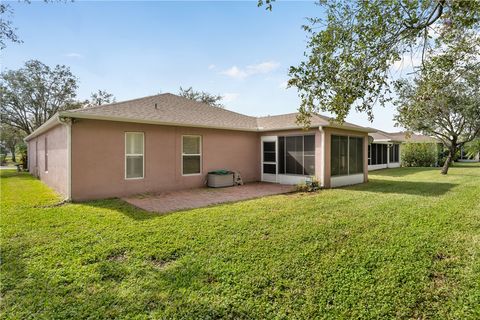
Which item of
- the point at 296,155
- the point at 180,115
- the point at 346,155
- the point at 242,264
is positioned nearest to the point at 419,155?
the point at 346,155

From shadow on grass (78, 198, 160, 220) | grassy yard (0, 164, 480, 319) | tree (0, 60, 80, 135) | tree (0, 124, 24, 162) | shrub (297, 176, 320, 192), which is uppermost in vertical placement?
tree (0, 60, 80, 135)

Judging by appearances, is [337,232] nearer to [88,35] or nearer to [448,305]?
[448,305]

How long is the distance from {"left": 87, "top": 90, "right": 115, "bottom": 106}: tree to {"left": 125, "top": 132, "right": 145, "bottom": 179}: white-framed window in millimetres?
29674

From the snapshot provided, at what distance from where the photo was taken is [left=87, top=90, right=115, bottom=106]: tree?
3550cm

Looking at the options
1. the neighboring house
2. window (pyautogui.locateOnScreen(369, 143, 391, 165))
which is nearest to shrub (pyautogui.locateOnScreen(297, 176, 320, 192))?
the neighboring house

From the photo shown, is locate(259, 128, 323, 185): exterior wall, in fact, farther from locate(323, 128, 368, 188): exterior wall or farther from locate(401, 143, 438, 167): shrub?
locate(401, 143, 438, 167): shrub

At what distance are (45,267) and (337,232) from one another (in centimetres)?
527

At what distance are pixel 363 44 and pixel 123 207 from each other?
7.47 m

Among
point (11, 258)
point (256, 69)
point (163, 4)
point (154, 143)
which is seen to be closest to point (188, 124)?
point (154, 143)

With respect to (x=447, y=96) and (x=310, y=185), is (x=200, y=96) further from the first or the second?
(x=447, y=96)

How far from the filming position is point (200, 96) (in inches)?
1449

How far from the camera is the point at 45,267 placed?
4090 millimetres

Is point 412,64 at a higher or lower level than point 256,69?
lower

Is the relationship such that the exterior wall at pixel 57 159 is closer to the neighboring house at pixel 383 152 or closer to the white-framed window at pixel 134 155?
the white-framed window at pixel 134 155
